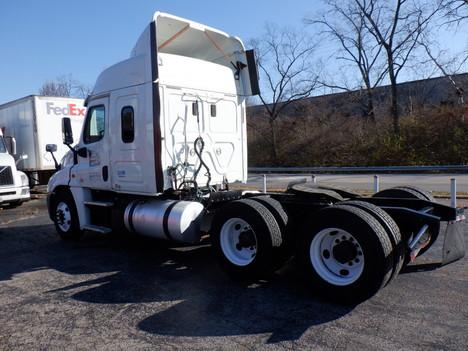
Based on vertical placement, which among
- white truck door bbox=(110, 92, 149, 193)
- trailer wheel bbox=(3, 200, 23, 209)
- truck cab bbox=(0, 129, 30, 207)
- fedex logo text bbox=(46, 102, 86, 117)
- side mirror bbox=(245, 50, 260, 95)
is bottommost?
trailer wheel bbox=(3, 200, 23, 209)

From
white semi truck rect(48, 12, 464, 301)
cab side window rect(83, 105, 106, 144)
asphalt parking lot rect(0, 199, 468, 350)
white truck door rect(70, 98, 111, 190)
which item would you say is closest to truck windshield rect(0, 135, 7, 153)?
white semi truck rect(48, 12, 464, 301)

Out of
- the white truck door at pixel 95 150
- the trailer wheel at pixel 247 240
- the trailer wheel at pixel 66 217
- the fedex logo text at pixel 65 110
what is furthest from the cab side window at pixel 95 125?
the fedex logo text at pixel 65 110

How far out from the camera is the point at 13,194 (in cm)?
1255

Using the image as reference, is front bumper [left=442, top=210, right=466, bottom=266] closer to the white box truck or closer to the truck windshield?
the white box truck

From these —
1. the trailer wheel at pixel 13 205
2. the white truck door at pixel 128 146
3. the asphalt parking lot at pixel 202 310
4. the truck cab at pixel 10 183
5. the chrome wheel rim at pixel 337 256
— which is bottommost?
the asphalt parking lot at pixel 202 310

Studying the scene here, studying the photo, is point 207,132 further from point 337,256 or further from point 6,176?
point 6,176

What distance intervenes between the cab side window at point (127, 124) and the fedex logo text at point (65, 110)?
374 inches

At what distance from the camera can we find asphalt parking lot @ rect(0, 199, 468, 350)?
3676 mm

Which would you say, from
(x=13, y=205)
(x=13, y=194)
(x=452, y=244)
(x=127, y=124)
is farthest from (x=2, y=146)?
(x=452, y=244)

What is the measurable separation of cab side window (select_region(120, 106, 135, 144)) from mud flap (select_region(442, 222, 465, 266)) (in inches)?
183

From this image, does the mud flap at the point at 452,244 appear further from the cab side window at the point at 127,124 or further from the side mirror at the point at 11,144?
the side mirror at the point at 11,144

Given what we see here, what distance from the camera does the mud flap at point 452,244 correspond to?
15.0 ft

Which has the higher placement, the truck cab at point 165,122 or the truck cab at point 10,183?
the truck cab at point 165,122

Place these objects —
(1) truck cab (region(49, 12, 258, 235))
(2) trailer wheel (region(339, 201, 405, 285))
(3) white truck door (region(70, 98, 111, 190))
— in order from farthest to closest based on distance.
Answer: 1. (3) white truck door (region(70, 98, 111, 190))
2. (1) truck cab (region(49, 12, 258, 235))
3. (2) trailer wheel (region(339, 201, 405, 285))
